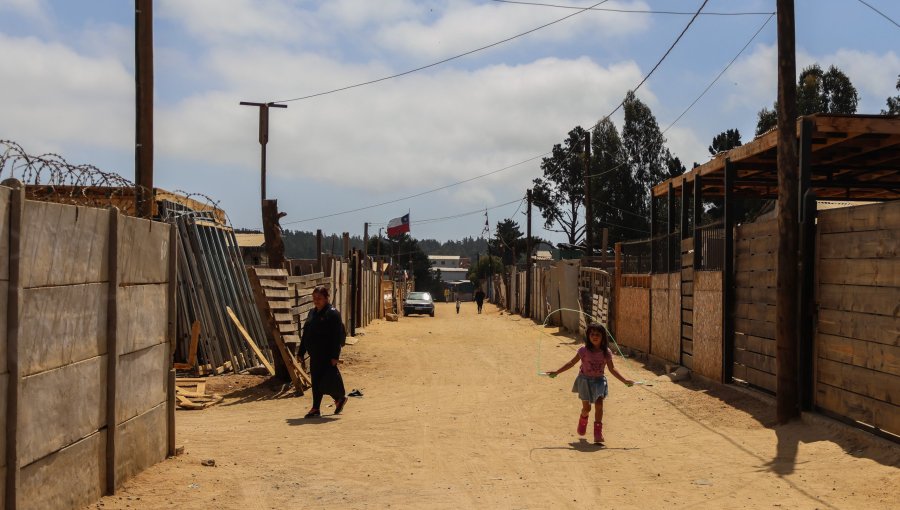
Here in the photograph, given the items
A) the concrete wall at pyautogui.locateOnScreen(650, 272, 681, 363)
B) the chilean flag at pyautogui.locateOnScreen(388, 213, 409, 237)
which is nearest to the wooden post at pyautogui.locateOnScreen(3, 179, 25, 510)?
the concrete wall at pyautogui.locateOnScreen(650, 272, 681, 363)

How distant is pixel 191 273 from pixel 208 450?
6.56m

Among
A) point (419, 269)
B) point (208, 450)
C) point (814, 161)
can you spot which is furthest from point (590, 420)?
point (419, 269)

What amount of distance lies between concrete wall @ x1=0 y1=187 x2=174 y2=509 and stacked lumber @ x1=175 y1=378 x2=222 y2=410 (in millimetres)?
4128

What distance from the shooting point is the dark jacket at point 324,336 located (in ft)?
38.1

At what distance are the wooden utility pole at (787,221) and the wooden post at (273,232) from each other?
8.52m

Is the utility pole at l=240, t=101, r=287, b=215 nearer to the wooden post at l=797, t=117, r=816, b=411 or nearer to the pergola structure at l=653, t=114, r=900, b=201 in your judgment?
the pergola structure at l=653, t=114, r=900, b=201

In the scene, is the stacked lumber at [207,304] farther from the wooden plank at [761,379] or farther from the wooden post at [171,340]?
the wooden plank at [761,379]

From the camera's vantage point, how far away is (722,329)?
13.1 meters

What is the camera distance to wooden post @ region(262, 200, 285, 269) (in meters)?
15.1

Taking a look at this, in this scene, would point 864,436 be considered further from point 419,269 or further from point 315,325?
point 419,269

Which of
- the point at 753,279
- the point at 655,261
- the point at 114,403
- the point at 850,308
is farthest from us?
the point at 655,261

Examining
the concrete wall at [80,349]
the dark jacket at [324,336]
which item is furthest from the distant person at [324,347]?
the concrete wall at [80,349]

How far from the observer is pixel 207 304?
15062mm

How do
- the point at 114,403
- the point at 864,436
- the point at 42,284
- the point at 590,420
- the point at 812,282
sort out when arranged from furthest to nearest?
the point at 590,420
the point at 812,282
the point at 864,436
the point at 114,403
the point at 42,284
